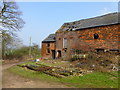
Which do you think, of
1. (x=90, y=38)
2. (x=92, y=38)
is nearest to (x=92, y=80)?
(x=92, y=38)

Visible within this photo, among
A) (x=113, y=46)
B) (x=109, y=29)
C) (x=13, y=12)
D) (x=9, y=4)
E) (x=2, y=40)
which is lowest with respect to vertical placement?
(x=113, y=46)

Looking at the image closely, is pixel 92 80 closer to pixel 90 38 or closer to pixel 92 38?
pixel 92 38

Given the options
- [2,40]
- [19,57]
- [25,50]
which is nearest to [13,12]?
[2,40]

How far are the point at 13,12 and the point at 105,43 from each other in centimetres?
1710

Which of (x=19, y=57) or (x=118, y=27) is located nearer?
(x=118, y=27)

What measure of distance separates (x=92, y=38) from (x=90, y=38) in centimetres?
37

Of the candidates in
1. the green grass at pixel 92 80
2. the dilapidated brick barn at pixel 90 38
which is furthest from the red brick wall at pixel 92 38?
the green grass at pixel 92 80

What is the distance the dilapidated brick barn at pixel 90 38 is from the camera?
52.4 ft

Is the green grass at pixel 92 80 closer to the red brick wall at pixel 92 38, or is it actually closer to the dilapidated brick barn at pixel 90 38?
the red brick wall at pixel 92 38

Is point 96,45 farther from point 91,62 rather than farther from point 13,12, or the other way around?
point 13,12

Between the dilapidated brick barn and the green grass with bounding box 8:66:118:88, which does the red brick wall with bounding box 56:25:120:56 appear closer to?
the dilapidated brick barn

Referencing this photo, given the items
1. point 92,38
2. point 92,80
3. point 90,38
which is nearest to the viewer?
point 92,80

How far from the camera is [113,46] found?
51.2 feet

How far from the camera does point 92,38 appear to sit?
714 inches
